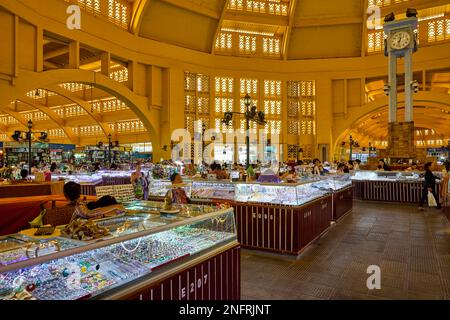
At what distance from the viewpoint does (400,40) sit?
56.3ft

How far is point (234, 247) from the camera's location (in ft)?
10.4

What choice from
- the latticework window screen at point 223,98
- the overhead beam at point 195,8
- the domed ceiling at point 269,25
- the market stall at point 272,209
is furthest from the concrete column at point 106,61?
the market stall at point 272,209

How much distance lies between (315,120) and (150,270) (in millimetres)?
23831

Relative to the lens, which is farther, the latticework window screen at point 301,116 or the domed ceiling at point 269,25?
the latticework window screen at point 301,116

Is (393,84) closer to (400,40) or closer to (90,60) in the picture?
(400,40)

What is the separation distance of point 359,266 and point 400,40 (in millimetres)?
16280

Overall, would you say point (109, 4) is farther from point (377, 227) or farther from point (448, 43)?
point (448, 43)

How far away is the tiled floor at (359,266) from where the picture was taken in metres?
3.88

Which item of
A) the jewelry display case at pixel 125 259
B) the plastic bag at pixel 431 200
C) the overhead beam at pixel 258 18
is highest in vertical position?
the overhead beam at pixel 258 18

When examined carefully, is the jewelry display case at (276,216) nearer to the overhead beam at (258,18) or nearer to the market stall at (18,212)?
the market stall at (18,212)

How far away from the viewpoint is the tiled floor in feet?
12.7

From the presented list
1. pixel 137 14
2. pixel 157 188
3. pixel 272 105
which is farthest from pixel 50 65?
pixel 157 188

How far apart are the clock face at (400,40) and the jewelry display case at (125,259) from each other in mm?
17928

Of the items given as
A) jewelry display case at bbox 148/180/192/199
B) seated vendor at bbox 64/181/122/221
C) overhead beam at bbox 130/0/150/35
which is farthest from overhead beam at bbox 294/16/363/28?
seated vendor at bbox 64/181/122/221
